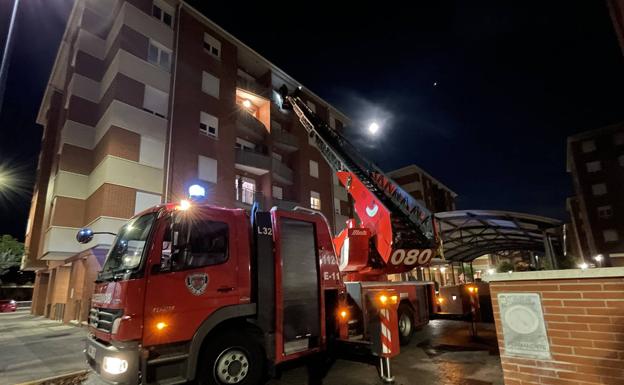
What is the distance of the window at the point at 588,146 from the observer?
39031 mm

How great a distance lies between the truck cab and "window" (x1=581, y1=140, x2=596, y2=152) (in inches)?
1869

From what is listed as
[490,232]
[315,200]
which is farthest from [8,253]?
[490,232]

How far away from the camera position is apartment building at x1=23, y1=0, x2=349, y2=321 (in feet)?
50.7

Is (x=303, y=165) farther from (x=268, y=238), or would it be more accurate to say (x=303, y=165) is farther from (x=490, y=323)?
(x=268, y=238)

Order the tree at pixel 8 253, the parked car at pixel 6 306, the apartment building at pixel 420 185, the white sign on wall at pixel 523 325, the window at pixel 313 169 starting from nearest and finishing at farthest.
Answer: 1. the white sign on wall at pixel 523 325
2. the window at pixel 313 169
3. the parked car at pixel 6 306
4. the tree at pixel 8 253
5. the apartment building at pixel 420 185

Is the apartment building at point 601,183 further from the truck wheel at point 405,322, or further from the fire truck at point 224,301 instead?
the fire truck at point 224,301

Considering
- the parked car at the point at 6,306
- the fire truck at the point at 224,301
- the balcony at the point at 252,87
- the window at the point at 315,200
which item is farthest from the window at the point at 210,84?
the parked car at the point at 6,306

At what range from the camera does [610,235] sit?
117 ft

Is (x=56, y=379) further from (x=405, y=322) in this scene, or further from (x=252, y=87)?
(x=252, y=87)

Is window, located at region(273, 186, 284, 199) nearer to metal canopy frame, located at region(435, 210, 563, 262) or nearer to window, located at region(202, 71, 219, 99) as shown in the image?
window, located at region(202, 71, 219, 99)

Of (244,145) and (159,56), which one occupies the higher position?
(159,56)

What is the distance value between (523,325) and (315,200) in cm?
2298

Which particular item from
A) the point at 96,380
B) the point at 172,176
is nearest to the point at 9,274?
the point at 172,176

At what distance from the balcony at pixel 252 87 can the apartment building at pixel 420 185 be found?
27.8 meters
